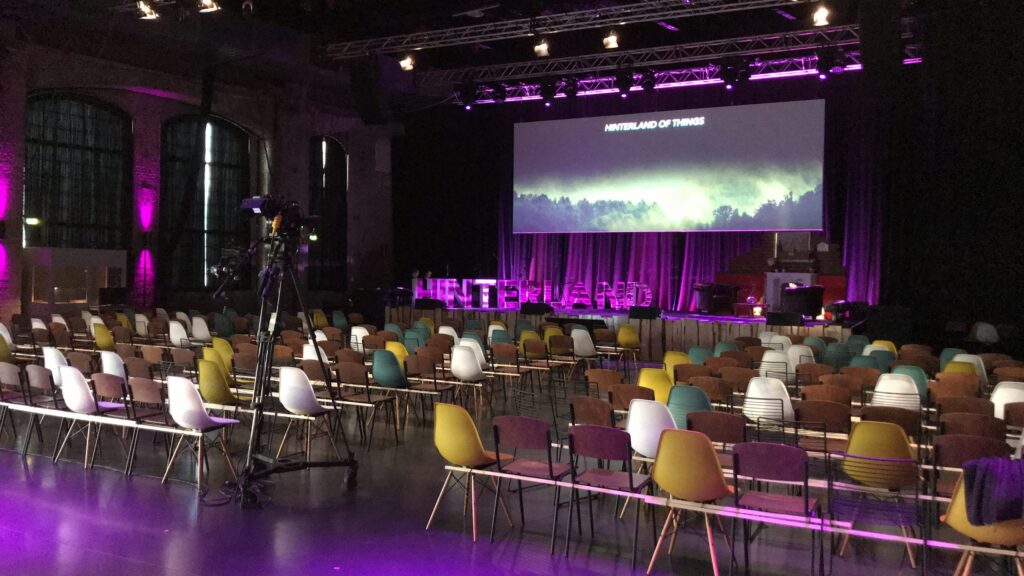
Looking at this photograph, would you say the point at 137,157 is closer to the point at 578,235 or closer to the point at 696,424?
the point at 578,235

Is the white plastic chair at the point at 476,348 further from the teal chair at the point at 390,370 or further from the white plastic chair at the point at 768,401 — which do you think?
the white plastic chair at the point at 768,401

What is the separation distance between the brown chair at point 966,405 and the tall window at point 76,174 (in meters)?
17.2

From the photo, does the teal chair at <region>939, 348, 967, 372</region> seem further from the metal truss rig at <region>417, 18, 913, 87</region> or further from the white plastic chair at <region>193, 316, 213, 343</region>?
the white plastic chair at <region>193, 316, 213, 343</region>

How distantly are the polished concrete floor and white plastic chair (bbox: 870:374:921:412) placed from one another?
7.29 ft

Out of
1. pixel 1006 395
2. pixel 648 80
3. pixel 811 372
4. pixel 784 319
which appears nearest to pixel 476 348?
pixel 811 372

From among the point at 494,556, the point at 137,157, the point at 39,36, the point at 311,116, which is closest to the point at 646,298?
the point at 311,116

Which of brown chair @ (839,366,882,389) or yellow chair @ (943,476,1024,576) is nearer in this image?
yellow chair @ (943,476,1024,576)

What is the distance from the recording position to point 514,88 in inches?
774

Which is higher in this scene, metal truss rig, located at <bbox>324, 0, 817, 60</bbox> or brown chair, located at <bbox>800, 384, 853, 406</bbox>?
metal truss rig, located at <bbox>324, 0, 817, 60</bbox>

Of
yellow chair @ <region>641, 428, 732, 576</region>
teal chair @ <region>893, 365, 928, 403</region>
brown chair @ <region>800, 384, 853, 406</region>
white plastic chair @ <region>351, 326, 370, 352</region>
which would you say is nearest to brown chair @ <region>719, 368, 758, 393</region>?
brown chair @ <region>800, 384, 853, 406</region>

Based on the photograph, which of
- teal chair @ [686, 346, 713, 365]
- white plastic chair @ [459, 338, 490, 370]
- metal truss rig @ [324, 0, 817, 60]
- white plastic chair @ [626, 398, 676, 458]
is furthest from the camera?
metal truss rig @ [324, 0, 817, 60]

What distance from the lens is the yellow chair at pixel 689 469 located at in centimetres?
507

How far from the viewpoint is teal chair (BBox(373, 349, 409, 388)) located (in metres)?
9.50

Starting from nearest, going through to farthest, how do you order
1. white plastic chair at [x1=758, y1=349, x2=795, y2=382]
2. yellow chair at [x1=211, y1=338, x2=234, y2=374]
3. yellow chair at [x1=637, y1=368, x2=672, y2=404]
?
yellow chair at [x1=637, y1=368, x2=672, y2=404] → yellow chair at [x1=211, y1=338, x2=234, y2=374] → white plastic chair at [x1=758, y1=349, x2=795, y2=382]
